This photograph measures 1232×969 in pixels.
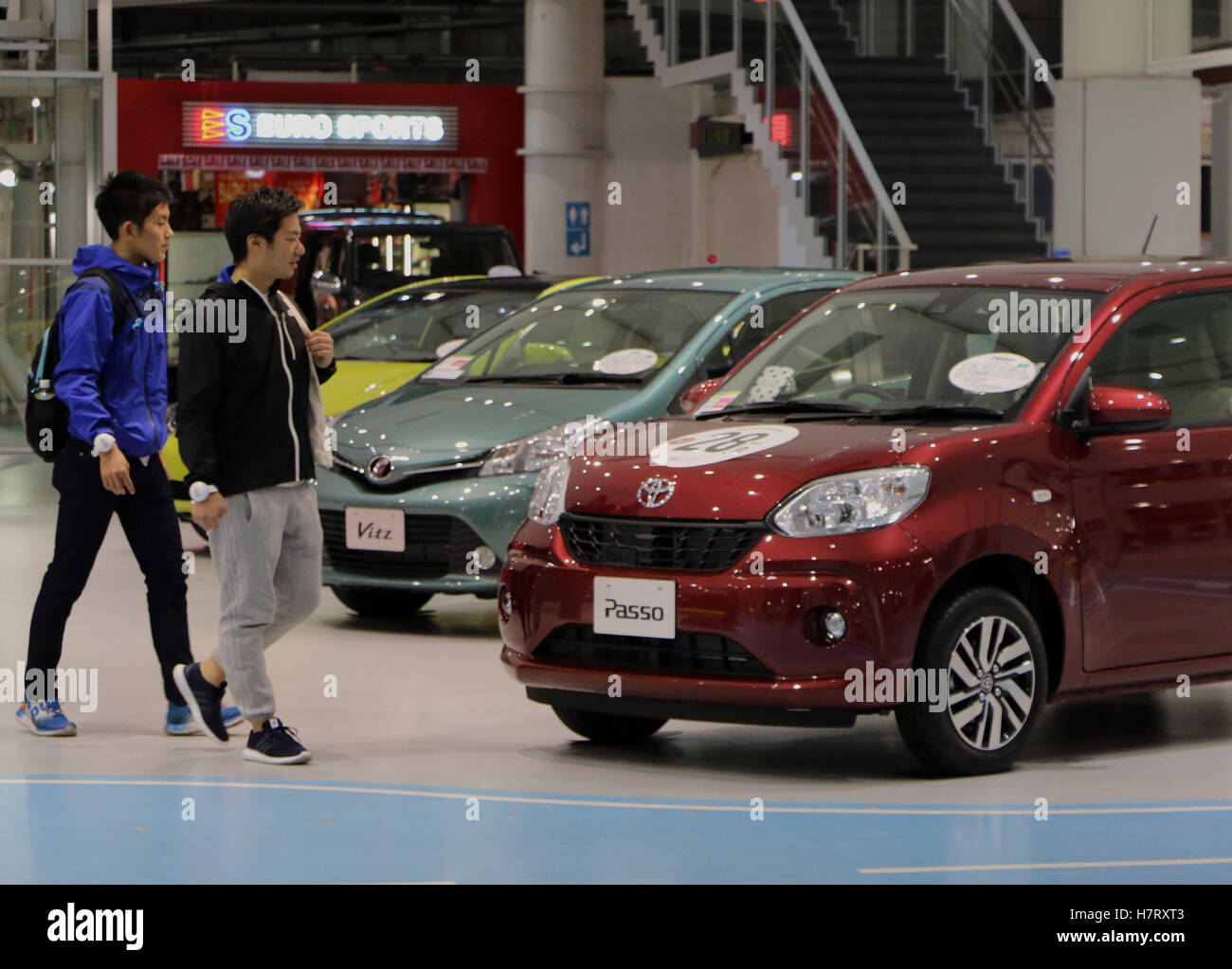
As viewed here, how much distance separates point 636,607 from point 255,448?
1.17m

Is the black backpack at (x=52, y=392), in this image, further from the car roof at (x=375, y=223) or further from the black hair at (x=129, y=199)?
the car roof at (x=375, y=223)

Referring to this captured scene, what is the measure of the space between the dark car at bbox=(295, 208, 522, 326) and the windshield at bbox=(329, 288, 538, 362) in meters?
3.76

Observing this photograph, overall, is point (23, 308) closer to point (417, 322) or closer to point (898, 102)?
point (417, 322)

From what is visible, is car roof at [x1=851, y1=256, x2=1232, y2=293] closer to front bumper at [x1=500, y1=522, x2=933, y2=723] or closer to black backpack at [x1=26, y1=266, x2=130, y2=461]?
front bumper at [x1=500, y1=522, x2=933, y2=723]

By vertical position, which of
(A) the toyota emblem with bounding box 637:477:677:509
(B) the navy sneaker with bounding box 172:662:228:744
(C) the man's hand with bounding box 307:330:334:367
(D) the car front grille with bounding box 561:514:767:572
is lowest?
(B) the navy sneaker with bounding box 172:662:228:744

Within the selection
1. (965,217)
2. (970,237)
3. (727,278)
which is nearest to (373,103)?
(965,217)

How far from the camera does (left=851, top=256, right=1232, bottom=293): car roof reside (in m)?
6.41

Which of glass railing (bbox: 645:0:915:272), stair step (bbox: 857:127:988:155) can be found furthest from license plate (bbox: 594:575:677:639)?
stair step (bbox: 857:127:988:155)

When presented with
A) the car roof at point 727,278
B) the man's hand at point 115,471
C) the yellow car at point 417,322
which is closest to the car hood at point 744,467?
the man's hand at point 115,471

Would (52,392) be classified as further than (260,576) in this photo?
Yes

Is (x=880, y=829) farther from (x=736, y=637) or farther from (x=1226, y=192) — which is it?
(x=1226, y=192)

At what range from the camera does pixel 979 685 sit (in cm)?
574

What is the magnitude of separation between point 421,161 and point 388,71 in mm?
8092
